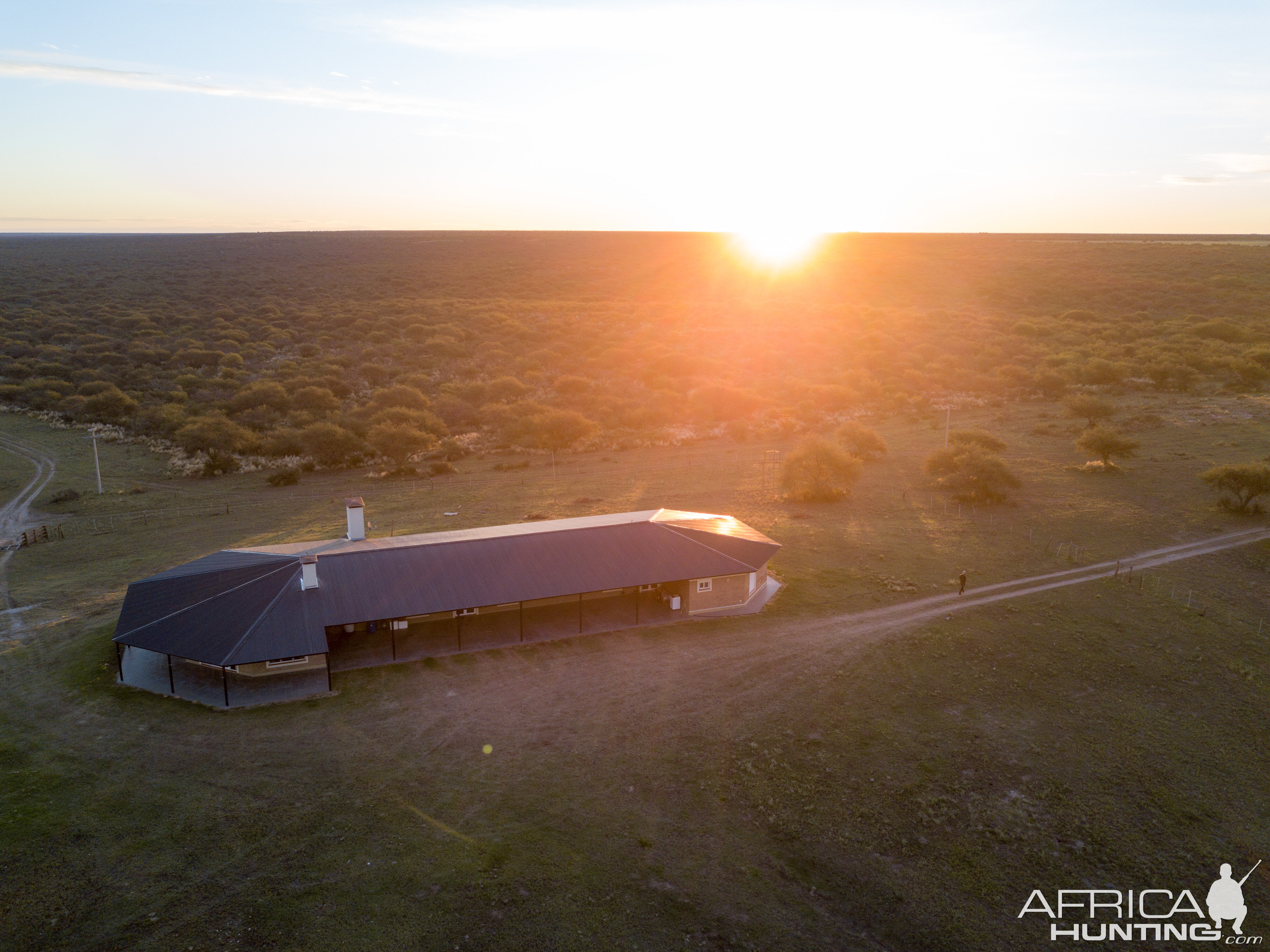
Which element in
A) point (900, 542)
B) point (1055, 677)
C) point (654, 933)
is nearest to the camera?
point (654, 933)

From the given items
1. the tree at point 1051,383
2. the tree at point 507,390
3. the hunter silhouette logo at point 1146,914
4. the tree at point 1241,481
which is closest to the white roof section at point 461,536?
the hunter silhouette logo at point 1146,914

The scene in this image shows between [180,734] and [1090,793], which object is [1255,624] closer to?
[1090,793]

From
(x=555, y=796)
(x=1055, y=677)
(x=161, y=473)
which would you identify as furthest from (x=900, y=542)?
(x=161, y=473)

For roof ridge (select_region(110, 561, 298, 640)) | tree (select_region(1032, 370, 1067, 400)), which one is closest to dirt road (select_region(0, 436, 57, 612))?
roof ridge (select_region(110, 561, 298, 640))

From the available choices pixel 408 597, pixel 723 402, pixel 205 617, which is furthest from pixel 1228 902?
pixel 723 402

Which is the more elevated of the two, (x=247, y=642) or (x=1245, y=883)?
(x=247, y=642)

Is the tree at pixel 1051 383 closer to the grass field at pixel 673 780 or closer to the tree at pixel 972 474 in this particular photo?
the tree at pixel 972 474
